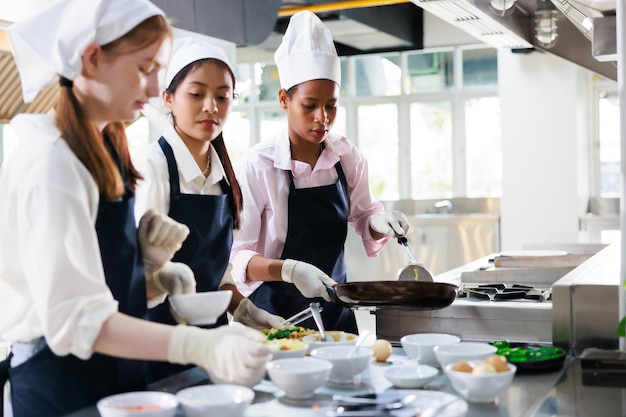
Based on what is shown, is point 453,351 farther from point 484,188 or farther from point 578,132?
point 484,188

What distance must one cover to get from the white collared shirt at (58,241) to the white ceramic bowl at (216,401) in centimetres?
20

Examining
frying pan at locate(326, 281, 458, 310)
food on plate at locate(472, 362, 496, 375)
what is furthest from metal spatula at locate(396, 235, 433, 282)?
food on plate at locate(472, 362, 496, 375)

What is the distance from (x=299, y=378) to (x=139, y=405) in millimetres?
310

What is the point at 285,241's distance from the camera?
2.86 meters

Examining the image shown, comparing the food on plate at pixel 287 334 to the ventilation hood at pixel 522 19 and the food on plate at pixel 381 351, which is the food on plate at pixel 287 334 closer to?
the food on plate at pixel 381 351

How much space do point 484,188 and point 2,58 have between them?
19.4 feet

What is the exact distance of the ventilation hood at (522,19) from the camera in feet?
8.02

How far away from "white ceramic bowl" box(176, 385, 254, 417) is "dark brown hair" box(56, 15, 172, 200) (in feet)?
1.40

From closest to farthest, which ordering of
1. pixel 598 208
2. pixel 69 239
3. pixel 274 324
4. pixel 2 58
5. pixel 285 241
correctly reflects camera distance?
pixel 69 239
pixel 274 324
pixel 285 241
pixel 2 58
pixel 598 208

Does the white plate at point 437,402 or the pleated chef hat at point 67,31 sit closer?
the white plate at point 437,402

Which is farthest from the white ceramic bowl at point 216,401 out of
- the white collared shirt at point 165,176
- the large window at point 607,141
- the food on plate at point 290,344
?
the large window at point 607,141

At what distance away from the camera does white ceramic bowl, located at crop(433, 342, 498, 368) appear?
175cm

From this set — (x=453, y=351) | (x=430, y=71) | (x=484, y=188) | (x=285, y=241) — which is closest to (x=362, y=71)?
(x=430, y=71)

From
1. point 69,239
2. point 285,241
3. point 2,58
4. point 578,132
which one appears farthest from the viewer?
point 578,132
